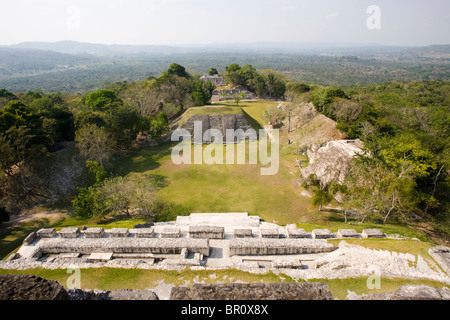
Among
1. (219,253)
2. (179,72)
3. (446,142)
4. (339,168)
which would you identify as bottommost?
(219,253)

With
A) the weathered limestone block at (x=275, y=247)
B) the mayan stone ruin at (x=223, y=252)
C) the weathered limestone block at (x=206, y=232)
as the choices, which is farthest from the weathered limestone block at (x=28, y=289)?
the weathered limestone block at (x=275, y=247)

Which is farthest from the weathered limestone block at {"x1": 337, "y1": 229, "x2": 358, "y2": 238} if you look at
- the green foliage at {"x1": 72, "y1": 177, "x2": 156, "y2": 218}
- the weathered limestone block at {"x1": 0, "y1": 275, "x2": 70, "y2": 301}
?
the weathered limestone block at {"x1": 0, "y1": 275, "x2": 70, "y2": 301}

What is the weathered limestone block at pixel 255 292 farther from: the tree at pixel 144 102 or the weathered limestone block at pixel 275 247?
the tree at pixel 144 102

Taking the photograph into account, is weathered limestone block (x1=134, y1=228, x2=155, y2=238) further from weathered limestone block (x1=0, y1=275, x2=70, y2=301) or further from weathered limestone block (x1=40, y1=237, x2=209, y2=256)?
weathered limestone block (x1=0, y1=275, x2=70, y2=301)
